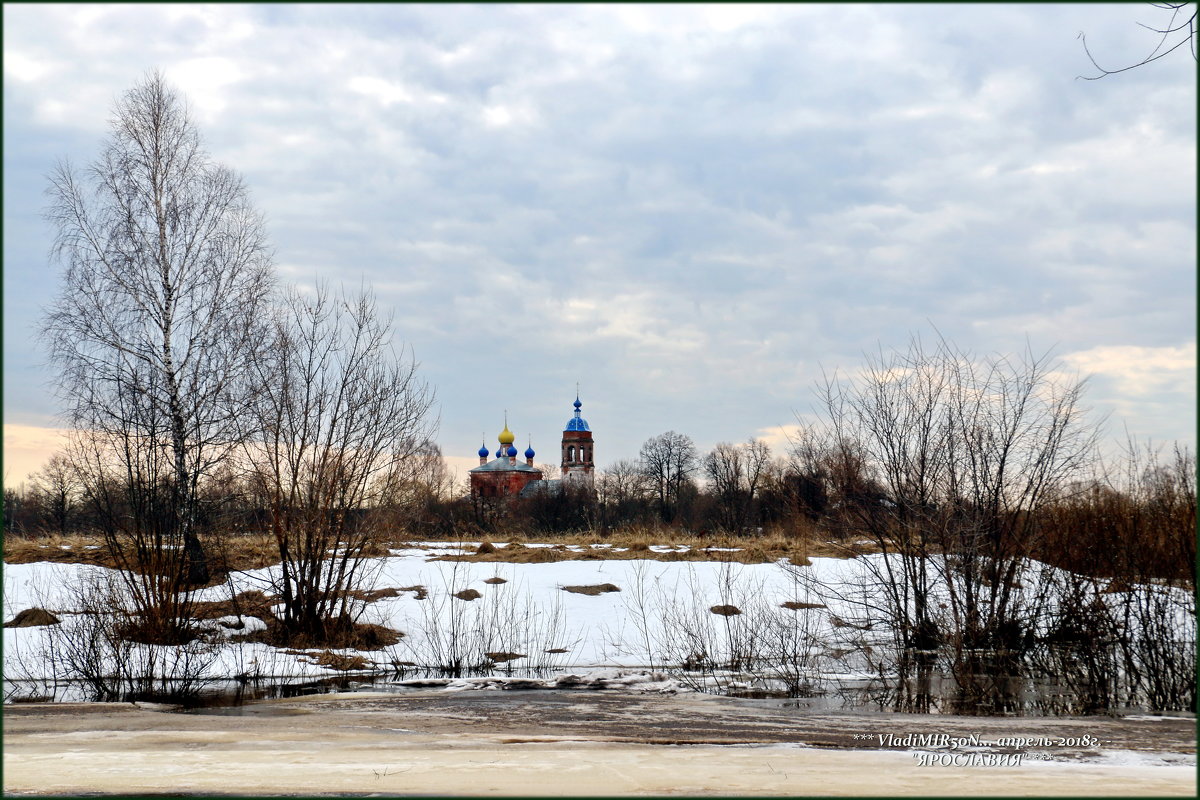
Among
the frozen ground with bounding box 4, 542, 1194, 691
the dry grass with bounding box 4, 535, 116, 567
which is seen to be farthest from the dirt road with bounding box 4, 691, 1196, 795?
the dry grass with bounding box 4, 535, 116, 567

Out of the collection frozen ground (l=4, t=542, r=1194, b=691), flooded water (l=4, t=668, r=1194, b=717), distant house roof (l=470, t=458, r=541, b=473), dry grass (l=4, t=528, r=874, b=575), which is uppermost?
distant house roof (l=470, t=458, r=541, b=473)

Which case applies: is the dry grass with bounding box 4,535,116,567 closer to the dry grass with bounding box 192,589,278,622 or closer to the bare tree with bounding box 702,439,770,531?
the dry grass with bounding box 192,589,278,622

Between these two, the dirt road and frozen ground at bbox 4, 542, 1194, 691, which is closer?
the dirt road

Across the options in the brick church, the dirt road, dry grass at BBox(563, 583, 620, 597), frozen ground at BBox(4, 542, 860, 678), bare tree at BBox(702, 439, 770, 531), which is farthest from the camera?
the brick church

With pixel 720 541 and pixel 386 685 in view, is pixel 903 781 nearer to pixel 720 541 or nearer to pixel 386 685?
pixel 386 685

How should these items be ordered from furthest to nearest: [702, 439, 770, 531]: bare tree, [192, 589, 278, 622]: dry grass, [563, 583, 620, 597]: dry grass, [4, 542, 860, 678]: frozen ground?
[702, 439, 770, 531]: bare tree < [563, 583, 620, 597]: dry grass < [192, 589, 278, 622]: dry grass < [4, 542, 860, 678]: frozen ground

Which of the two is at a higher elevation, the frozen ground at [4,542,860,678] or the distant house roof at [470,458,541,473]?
the distant house roof at [470,458,541,473]

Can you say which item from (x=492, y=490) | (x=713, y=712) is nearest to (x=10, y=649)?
(x=713, y=712)

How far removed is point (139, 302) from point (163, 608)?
692 cm

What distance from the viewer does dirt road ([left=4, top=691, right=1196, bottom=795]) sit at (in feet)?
20.5

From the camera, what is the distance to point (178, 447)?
53.6 ft

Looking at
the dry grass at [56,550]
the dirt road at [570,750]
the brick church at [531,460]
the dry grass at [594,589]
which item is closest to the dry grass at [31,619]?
the dry grass at [56,550]

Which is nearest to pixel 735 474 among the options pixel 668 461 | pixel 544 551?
pixel 668 461

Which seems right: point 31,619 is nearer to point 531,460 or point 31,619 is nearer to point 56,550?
point 56,550
